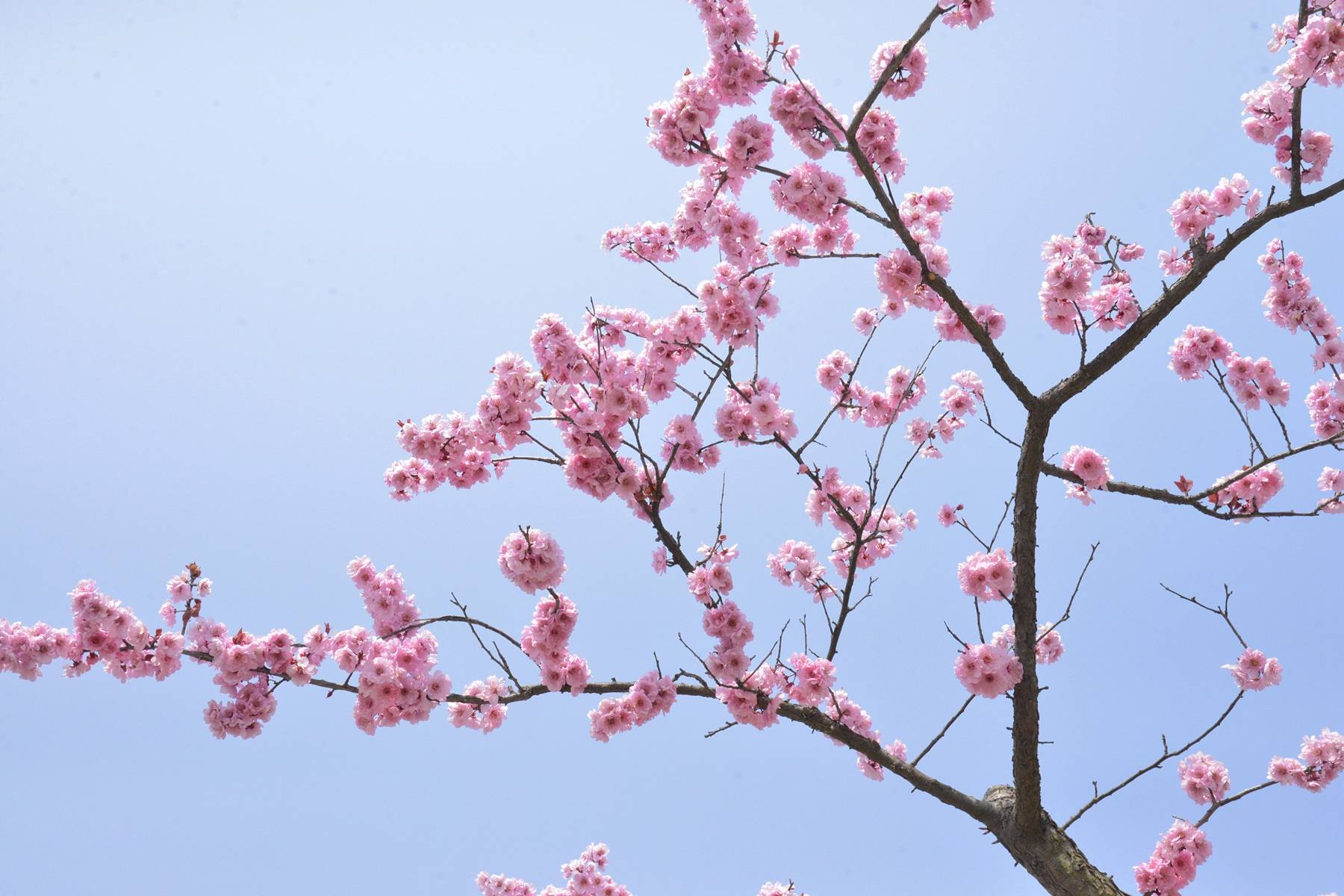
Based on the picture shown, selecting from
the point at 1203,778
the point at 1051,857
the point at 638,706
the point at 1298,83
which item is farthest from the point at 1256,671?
the point at 638,706

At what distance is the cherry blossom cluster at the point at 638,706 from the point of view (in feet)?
17.8

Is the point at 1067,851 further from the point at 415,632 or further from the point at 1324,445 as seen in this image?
the point at 415,632

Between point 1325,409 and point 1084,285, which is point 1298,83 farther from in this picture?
point 1325,409

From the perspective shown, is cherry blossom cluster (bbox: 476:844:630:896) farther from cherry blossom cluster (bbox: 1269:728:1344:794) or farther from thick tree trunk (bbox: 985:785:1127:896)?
cherry blossom cluster (bbox: 1269:728:1344:794)

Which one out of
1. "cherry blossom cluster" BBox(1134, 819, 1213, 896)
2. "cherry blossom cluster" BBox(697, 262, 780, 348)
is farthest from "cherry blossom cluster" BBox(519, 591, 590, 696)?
"cherry blossom cluster" BBox(1134, 819, 1213, 896)

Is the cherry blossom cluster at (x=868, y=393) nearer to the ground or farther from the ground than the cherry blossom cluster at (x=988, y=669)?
farther from the ground

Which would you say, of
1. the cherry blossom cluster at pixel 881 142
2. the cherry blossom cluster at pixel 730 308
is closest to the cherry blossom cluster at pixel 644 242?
the cherry blossom cluster at pixel 730 308

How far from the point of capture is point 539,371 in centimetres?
562

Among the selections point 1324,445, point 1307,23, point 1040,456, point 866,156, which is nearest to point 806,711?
point 1040,456

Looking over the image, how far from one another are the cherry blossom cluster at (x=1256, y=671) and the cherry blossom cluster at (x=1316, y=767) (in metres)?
0.76

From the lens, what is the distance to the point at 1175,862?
6.41 m

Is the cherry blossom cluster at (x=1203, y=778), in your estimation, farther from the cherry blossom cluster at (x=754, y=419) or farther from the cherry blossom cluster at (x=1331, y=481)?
the cherry blossom cluster at (x=754, y=419)

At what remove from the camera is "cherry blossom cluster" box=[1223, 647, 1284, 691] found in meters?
6.72

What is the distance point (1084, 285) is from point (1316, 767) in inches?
191
